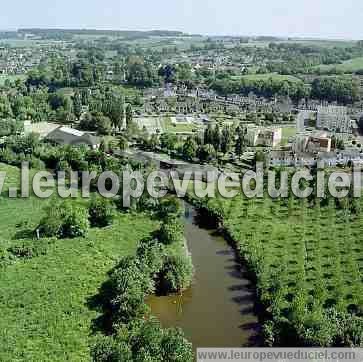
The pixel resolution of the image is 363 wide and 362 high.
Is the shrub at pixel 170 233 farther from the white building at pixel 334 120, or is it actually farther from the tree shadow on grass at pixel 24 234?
the white building at pixel 334 120

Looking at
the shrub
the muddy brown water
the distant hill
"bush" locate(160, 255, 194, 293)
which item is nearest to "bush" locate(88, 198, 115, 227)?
the shrub

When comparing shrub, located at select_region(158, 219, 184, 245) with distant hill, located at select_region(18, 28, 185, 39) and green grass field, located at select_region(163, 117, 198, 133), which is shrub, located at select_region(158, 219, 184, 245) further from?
distant hill, located at select_region(18, 28, 185, 39)

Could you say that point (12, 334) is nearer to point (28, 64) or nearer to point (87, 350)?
point (87, 350)

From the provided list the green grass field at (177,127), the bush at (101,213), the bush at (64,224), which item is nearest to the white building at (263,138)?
the green grass field at (177,127)

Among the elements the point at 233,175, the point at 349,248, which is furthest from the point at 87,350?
the point at 233,175

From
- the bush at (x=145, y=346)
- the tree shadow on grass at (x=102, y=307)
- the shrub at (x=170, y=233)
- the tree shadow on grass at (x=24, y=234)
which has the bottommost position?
the tree shadow on grass at (x=102, y=307)

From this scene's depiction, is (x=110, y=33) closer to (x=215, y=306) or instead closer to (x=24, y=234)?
(x=24, y=234)
